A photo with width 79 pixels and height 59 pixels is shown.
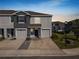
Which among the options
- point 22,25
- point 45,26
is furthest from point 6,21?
point 45,26

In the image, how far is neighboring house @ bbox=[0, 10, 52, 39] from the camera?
131 ft

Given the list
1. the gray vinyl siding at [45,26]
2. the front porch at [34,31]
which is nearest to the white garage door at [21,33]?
the front porch at [34,31]

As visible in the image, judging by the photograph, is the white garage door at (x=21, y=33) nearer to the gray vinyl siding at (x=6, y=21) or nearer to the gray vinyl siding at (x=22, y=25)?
the gray vinyl siding at (x=22, y=25)

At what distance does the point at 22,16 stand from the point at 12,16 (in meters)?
2.31

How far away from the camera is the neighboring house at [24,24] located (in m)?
40.0

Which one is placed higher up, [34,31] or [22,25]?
[22,25]

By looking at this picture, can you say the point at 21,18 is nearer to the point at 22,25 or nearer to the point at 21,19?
the point at 21,19

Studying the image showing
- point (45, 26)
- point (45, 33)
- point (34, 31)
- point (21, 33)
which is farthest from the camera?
point (45, 26)

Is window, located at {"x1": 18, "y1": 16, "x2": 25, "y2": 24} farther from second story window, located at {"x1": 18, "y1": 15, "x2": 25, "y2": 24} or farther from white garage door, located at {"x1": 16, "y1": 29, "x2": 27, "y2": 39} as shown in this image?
white garage door, located at {"x1": 16, "y1": 29, "x2": 27, "y2": 39}

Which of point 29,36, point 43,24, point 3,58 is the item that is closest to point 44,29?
point 43,24

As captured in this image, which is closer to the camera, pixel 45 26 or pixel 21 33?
pixel 21 33

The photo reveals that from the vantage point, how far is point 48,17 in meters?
41.5

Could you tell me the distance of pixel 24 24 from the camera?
132 feet

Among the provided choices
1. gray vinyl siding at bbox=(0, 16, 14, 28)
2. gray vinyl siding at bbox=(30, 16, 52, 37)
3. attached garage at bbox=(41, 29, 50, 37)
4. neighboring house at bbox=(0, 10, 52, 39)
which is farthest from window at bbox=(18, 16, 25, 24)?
attached garage at bbox=(41, 29, 50, 37)
